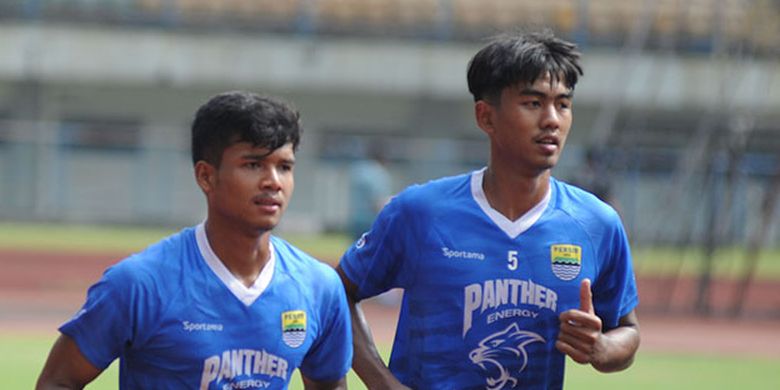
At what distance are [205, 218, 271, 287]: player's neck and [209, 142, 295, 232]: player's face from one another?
0.08m

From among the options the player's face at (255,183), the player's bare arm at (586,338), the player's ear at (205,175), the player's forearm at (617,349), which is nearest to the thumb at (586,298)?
the player's bare arm at (586,338)

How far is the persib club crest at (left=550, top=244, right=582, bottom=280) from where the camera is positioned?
5.31m

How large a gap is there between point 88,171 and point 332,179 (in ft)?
15.9

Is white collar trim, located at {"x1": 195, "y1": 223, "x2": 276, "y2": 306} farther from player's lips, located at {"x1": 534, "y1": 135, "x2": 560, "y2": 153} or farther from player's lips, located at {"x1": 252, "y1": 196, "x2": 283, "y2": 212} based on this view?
player's lips, located at {"x1": 534, "y1": 135, "x2": 560, "y2": 153}

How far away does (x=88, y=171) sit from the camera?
3272 cm

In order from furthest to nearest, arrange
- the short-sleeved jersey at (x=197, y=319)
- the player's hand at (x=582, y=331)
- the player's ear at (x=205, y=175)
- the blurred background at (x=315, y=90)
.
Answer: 1. the blurred background at (x=315, y=90)
2. the player's hand at (x=582, y=331)
3. the player's ear at (x=205, y=175)
4. the short-sleeved jersey at (x=197, y=319)

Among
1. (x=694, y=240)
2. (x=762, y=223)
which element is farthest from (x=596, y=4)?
(x=762, y=223)

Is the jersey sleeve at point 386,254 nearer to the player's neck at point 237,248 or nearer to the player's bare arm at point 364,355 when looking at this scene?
the player's bare arm at point 364,355

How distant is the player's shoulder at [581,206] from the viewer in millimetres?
5430

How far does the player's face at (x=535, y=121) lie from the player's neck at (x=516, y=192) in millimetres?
90

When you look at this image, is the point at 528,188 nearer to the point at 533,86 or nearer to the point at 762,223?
the point at 533,86

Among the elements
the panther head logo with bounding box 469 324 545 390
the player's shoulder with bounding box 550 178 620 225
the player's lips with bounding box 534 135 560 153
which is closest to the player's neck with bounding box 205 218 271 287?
the panther head logo with bounding box 469 324 545 390

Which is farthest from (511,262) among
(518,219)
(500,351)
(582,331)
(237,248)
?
(237,248)

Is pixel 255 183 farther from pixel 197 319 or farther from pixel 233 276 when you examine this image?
pixel 197 319
